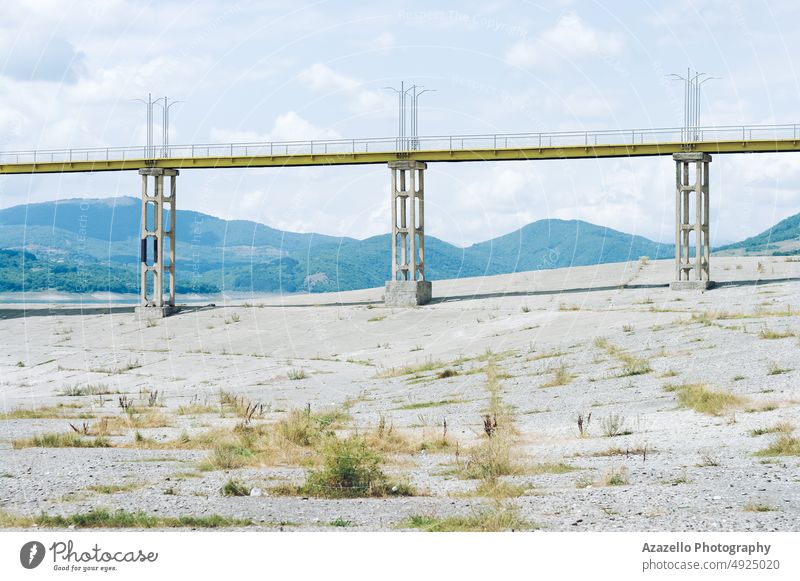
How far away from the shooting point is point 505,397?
2311cm

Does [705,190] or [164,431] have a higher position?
[705,190]

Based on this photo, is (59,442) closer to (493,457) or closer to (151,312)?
(493,457)

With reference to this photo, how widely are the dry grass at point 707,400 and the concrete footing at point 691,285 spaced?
2354 cm

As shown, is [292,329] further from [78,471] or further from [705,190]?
[78,471]

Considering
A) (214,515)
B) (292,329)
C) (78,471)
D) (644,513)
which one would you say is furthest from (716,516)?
(292,329)

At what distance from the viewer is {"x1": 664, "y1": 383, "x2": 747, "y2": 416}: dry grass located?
713 inches

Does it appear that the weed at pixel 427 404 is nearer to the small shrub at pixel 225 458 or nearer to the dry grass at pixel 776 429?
the small shrub at pixel 225 458

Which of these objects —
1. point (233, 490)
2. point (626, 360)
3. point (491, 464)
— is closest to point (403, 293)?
point (626, 360)

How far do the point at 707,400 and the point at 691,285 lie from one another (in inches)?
1003

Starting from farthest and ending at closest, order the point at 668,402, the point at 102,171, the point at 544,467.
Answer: the point at 102,171, the point at 668,402, the point at 544,467

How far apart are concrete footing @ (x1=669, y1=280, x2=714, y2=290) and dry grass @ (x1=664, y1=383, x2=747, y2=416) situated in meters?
23.5

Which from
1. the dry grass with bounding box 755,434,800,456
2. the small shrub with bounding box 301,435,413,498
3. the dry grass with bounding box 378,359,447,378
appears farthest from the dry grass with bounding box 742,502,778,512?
the dry grass with bounding box 378,359,447,378

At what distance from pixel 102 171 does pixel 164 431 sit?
110 ft

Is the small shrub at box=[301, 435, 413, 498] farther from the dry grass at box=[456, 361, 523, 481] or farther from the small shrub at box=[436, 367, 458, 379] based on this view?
the small shrub at box=[436, 367, 458, 379]
